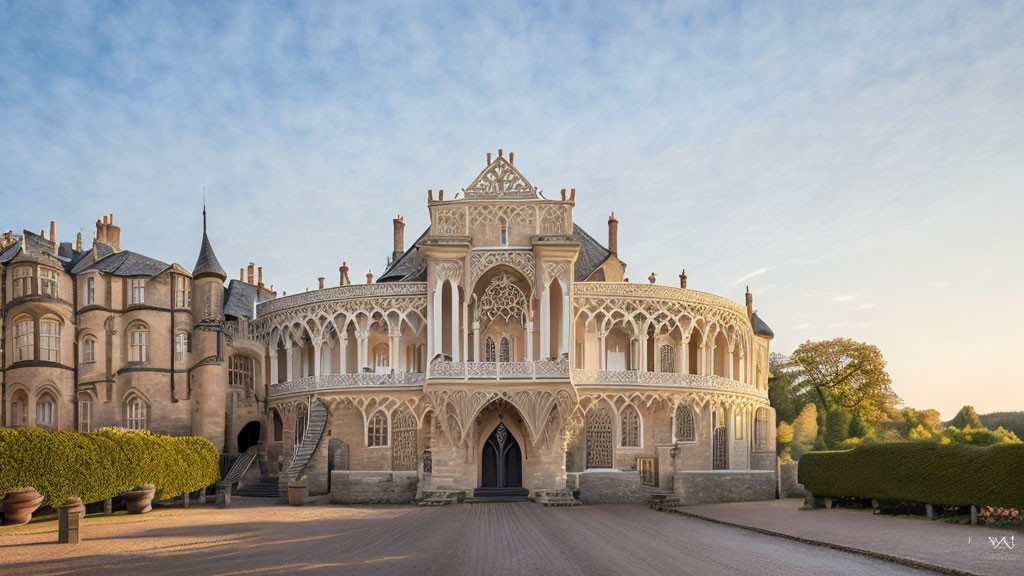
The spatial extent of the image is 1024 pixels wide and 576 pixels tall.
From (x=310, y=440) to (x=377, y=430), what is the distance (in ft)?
11.9

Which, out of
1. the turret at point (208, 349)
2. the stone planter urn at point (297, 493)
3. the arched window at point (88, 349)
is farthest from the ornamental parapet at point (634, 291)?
the arched window at point (88, 349)

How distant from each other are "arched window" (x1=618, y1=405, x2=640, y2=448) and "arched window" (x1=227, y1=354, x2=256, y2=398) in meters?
19.0

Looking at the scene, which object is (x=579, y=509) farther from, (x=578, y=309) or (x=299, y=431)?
(x=299, y=431)

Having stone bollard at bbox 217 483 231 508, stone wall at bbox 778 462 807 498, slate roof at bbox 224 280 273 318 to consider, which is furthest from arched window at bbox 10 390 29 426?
stone wall at bbox 778 462 807 498

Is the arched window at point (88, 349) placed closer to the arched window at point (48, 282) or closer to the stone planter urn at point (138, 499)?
the arched window at point (48, 282)

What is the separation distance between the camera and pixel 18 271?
39406 mm

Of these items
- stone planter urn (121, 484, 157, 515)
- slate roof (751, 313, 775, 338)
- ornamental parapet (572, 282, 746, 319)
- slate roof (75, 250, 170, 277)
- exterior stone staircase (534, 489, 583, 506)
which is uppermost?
slate roof (75, 250, 170, 277)

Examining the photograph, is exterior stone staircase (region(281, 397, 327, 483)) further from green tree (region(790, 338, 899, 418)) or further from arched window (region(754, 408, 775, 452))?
green tree (region(790, 338, 899, 418))

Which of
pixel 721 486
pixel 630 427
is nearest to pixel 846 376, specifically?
pixel 630 427

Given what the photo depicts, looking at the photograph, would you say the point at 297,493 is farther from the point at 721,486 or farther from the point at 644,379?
the point at 721,486

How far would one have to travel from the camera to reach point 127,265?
42000 mm

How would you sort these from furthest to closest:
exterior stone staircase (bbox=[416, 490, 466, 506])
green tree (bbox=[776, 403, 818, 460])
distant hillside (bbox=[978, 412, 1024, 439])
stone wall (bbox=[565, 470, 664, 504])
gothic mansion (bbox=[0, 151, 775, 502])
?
distant hillside (bbox=[978, 412, 1024, 439])
green tree (bbox=[776, 403, 818, 460])
gothic mansion (bbox=[0, 151, 775, 502])
stone wall (bbox=[565, 470, 664, 504])
exterior stone staircase (bbox=[416, 490, 466, 506])

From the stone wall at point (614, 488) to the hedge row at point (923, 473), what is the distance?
261 inches

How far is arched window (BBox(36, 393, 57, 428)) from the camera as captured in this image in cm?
3942
